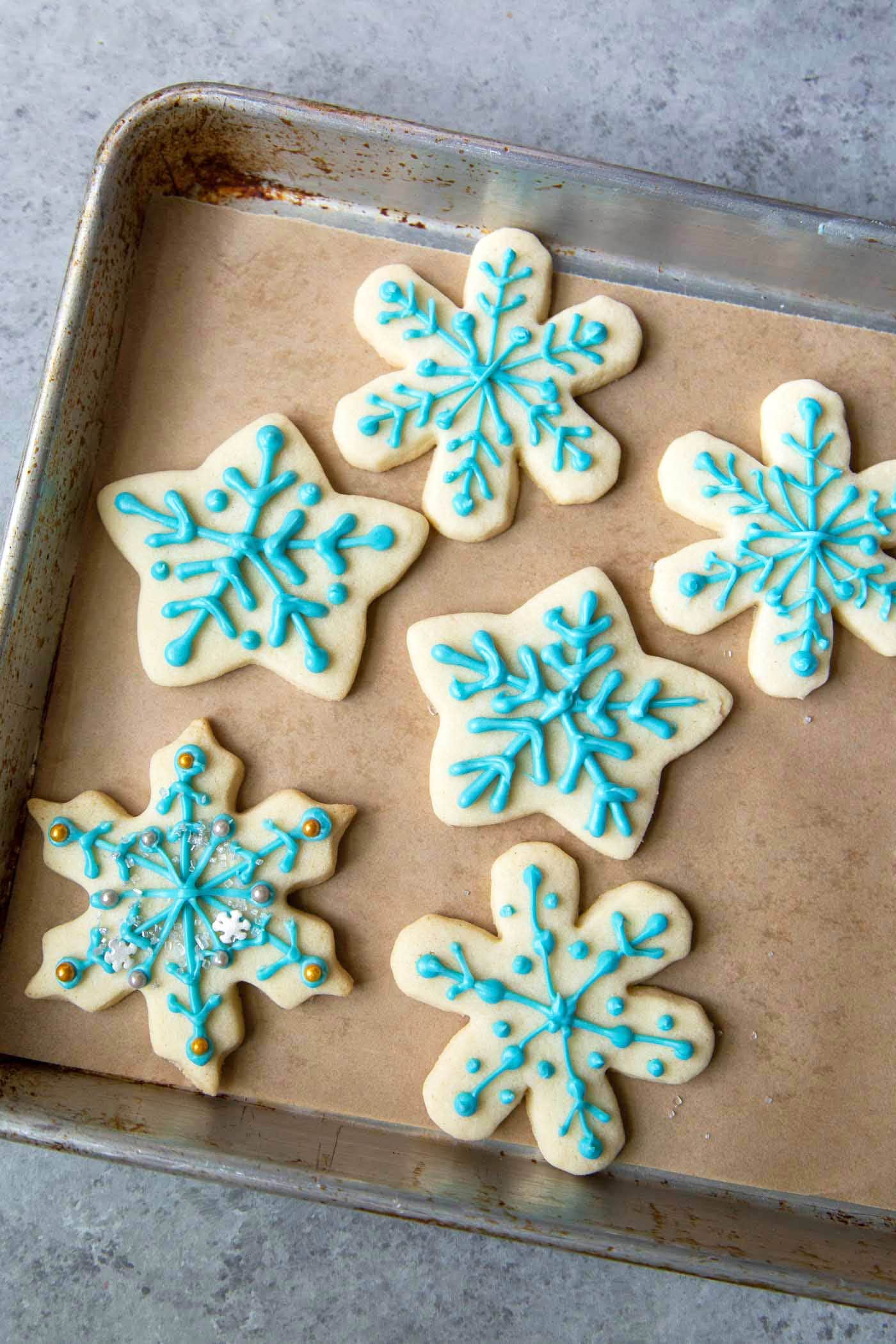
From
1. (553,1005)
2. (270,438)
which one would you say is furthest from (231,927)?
(270,438)

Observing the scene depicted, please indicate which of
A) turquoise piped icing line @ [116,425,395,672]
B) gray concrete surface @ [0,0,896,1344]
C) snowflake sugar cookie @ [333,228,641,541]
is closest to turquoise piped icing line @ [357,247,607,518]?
snowflake sugar cookie @ [333,228,641,541]

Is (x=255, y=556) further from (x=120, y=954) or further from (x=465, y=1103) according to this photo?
(x=465, y=1103)

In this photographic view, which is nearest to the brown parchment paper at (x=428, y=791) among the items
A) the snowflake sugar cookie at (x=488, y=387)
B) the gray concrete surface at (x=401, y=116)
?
the snowflake sugar cookie at (x=488, y=387)

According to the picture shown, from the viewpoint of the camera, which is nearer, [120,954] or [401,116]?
[120,954]

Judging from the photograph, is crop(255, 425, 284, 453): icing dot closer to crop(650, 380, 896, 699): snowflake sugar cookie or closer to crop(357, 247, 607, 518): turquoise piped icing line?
crop(357, 247, 607, 518): turquoise piped icing line

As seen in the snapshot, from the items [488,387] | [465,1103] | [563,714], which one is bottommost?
[465,1103]

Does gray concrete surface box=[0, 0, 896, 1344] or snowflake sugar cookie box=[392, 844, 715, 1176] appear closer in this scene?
snowflake sugar cookie box=[392, 844, 715, 1176]

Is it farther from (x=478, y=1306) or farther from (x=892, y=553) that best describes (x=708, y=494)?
(x=478, y=1306)

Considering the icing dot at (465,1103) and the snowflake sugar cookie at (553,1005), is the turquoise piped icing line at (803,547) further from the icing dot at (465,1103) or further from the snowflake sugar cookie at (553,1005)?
the icing dot at (465,1103)
